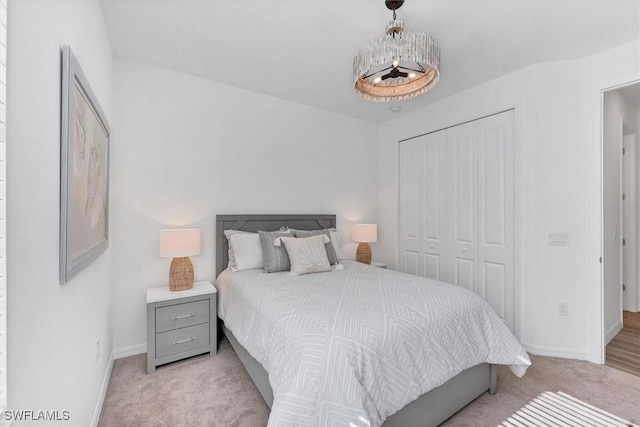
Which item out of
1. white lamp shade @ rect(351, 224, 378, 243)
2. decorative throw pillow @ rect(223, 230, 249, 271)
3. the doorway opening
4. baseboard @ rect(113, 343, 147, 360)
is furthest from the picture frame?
the doorway opening

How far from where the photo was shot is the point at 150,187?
2693mm

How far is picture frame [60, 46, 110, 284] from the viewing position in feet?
3.82

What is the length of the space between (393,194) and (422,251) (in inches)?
34.3

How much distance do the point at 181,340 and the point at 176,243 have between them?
0.80m

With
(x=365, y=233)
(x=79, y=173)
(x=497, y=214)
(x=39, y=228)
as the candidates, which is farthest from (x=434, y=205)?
(x=39, y=228)

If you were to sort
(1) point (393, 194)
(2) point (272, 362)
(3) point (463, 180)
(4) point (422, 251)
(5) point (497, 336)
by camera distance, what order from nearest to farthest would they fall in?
1. (2) point (272, 362)
2. (5) point (497, 336)
3. (3) point (463, 180)
4. (4) point (422, 251)
5. (1) point (393, 194)

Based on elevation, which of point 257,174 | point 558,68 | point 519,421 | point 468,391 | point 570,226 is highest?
point 558,68

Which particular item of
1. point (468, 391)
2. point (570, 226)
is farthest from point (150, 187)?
point (570, 226)

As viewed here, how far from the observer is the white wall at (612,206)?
2689mm

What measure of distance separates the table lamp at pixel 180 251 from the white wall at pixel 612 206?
3615 millimetres

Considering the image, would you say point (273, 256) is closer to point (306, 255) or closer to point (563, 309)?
point (306, 255)

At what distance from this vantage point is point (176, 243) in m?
2.45

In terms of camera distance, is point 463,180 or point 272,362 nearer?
point 272,362

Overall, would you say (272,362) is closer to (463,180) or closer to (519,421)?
(519,421)
